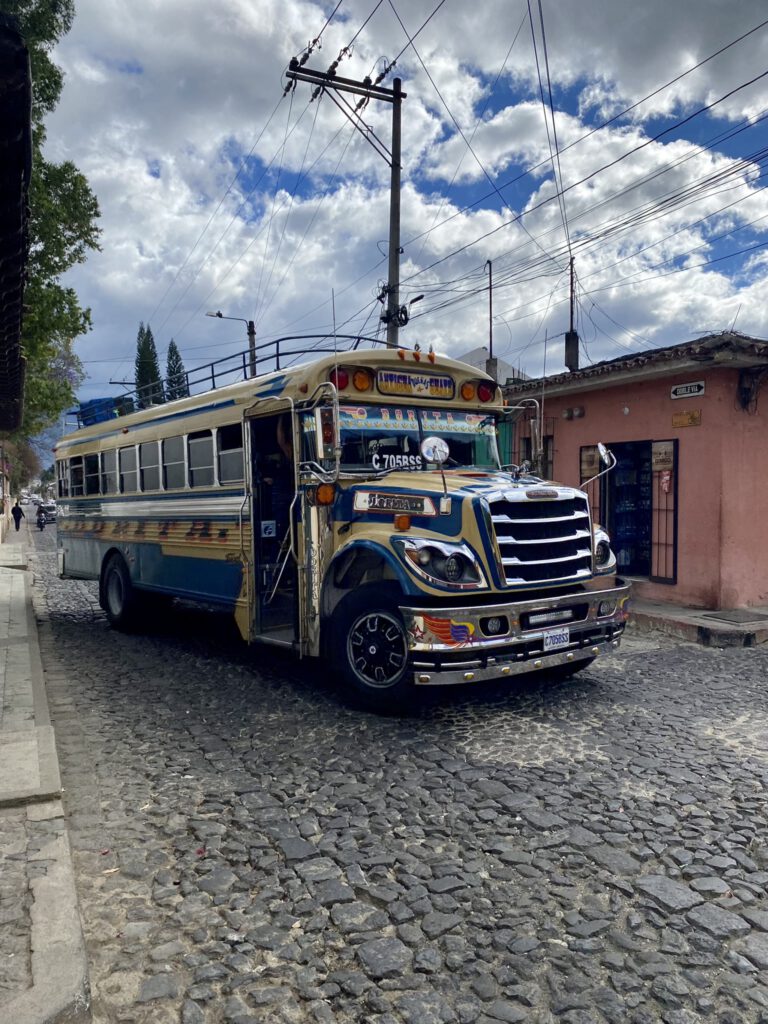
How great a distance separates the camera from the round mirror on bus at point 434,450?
6633 millimetres

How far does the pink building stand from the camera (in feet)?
33.3

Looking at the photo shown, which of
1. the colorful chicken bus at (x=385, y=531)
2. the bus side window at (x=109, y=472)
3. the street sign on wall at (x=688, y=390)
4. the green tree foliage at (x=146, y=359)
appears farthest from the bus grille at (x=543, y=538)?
the green tree foliage at (x=146, y=359)

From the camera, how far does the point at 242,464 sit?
23.3 ft

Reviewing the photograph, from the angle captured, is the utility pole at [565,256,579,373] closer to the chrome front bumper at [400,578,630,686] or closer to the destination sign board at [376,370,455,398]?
the destination sign board at [376,370,455,398]

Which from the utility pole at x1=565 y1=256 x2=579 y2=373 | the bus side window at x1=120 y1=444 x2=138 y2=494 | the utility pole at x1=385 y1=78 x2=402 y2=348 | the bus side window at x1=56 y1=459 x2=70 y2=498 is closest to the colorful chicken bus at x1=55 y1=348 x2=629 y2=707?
the bus side window at x1=120 y1=444 x2=138 y2=494

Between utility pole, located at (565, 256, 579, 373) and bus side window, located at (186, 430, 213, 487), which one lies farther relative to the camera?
utility pole, located at (565, 256, 579, 373)

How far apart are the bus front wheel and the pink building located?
5.81m

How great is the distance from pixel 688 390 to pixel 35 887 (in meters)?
9.80

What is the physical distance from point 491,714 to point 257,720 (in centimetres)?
178

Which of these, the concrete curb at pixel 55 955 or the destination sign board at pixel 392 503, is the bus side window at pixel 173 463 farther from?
the concrete curb at pixel 55 955

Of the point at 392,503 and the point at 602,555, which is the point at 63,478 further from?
the point at 602,555

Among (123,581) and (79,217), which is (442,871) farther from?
(79,217)

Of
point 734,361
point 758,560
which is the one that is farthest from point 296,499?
point 758,560

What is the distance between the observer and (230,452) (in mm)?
7305
